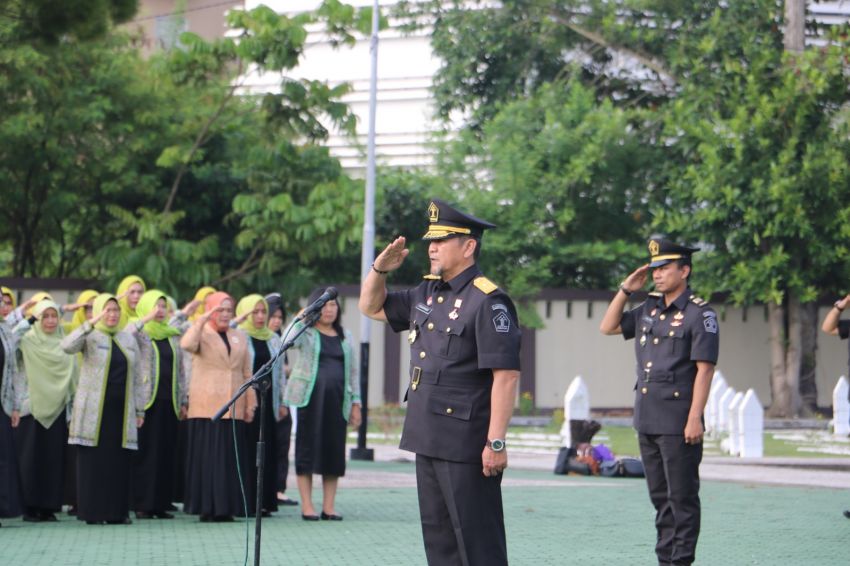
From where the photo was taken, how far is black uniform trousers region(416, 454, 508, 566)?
22.5ft

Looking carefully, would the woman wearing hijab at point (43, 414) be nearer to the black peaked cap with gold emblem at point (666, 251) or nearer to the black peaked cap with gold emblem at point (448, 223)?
the black peaked cap with gold emblem at point (666, 251)

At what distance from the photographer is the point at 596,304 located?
3045 centimetres

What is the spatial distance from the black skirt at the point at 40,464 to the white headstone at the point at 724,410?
12785 millimetres

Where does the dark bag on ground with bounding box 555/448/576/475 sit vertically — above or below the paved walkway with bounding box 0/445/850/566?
above

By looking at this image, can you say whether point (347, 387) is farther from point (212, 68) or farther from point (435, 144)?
point (435, 144)

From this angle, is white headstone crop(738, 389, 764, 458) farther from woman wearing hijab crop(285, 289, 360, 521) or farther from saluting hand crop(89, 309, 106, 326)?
saluting hand crop(89, 309, 106, 326)

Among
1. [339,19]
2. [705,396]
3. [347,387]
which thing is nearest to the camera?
[705,396]

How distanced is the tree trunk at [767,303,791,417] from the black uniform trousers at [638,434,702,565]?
800 inches

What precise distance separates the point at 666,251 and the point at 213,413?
4755mm

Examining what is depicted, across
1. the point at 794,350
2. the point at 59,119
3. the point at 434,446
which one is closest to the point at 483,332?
the point at 434,446

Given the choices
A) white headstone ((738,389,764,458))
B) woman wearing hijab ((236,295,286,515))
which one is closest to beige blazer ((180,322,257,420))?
woman wearing hijab ((236,295,286,515))

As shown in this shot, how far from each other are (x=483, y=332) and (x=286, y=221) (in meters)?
16.8

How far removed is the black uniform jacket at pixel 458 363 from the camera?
6906 mm

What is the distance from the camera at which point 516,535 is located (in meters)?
A: 11.5
